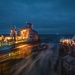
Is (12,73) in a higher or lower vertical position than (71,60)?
lower

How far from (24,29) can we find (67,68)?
40.3m

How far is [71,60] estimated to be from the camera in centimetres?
2098

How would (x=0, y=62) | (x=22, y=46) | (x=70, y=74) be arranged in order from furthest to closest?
(x=22, y=46), (x=0, y=62), (x=70, y=74)

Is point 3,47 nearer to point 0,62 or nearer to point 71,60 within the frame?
point 0,62

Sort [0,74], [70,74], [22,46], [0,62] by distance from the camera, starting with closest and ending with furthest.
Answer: [70,74] < [0,74] < [0,62] < [22,46]

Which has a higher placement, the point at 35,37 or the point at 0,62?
the point at 35,37

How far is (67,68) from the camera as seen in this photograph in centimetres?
2052

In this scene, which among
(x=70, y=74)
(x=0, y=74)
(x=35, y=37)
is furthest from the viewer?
(x=35, y=37)

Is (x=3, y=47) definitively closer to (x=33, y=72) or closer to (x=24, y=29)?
(x=33, y=72)

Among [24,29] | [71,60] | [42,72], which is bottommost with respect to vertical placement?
[42,72]

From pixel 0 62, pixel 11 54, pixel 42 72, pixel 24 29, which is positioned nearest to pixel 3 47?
pixel 11 54

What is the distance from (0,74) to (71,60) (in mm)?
9034

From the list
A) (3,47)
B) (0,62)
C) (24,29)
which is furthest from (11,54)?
(24,29)

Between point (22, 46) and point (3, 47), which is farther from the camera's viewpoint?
point (22, 46)
